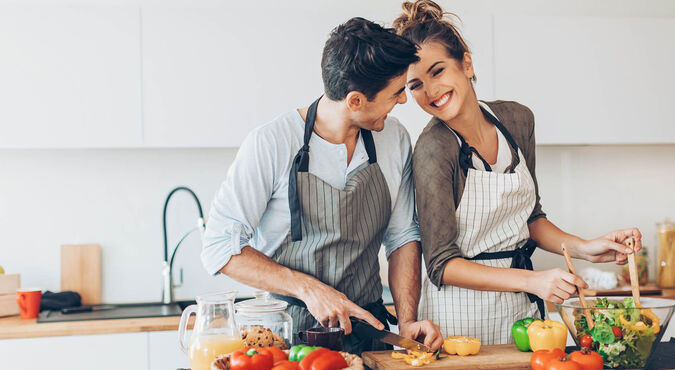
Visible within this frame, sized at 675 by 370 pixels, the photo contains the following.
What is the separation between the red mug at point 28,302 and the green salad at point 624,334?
216cm

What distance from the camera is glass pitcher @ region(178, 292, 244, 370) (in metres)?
1.24

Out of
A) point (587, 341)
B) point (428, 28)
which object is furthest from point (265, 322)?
point (428, 28)

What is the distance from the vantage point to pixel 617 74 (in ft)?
9.70

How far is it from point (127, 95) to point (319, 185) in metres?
1.40

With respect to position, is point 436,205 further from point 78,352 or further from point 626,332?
point 78,352

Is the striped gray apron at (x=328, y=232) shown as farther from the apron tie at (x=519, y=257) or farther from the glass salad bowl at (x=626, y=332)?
the glass salad bowl at (x=626, y=332)

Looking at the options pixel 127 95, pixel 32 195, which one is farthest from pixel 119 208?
pixel 127 95

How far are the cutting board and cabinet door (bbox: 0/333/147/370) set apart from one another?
54 centimetres

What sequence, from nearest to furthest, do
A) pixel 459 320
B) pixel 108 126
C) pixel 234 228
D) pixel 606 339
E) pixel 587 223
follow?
pixel 606 339
pixel 234 228
pixel 459 320
pixel 108 126
pixel 587 223

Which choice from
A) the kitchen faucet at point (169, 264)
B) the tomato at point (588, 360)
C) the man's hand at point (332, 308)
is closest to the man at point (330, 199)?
the man's hand at point (332, 308)

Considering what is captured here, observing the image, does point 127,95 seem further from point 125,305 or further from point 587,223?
point 587,223

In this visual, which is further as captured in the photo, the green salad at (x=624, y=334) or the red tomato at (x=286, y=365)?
the green salad at (x=624, y=334)

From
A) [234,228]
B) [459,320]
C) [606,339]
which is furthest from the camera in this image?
[459,320]

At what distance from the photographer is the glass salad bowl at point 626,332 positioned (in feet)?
4.39
